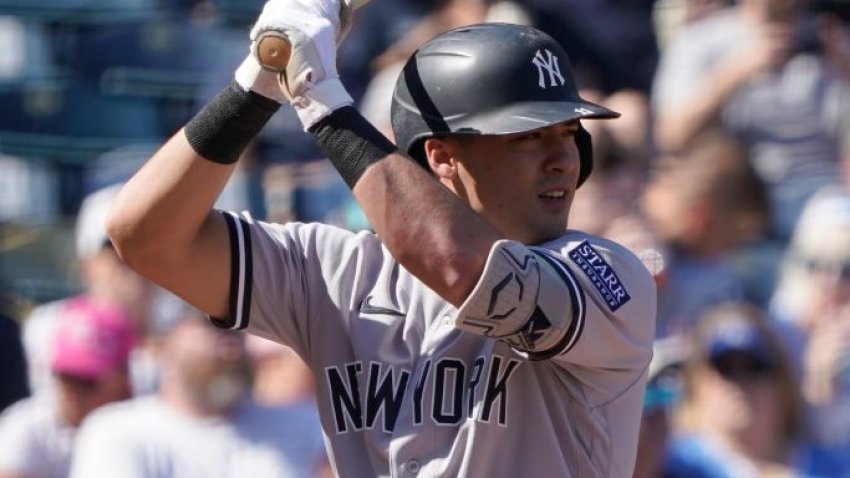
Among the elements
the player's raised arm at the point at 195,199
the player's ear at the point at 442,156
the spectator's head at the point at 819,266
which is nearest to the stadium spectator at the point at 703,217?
the spectator's head at the point at 819,266

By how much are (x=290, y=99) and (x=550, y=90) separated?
471 mm

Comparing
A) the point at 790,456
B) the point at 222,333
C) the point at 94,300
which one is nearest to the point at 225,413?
the point at 222,333

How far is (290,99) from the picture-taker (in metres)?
2.76

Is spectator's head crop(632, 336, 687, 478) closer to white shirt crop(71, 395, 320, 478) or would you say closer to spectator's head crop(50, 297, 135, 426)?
white shirt crop(71, 395, 320, 478)

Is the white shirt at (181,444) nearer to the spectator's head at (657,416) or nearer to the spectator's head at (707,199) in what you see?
the spectator's head at (657,416)

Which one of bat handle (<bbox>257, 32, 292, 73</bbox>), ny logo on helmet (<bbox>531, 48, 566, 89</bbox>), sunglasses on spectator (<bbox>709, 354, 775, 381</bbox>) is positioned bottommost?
sunglasses on spectator (<bbox>709, 354, 775, 381</bbox>)

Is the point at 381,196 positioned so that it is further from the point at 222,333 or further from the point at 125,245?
the point at 222,333

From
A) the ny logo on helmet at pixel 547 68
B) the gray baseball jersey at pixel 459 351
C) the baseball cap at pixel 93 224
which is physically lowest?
the baseball cap at pixel 93 224

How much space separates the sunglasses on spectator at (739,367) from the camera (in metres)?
5.18

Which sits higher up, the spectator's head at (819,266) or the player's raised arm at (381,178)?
the player's raised arm at (381,178)

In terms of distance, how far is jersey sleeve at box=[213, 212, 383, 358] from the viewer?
9.70 ft

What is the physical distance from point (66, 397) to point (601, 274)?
9.63 feet

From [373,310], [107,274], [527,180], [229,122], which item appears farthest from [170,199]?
[107,274]

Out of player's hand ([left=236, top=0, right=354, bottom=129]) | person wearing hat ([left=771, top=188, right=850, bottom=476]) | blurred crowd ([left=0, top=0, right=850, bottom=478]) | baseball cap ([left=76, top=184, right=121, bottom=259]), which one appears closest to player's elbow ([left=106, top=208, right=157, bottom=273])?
player's hand ([left=236, top=0, right=354, bottom=129])
